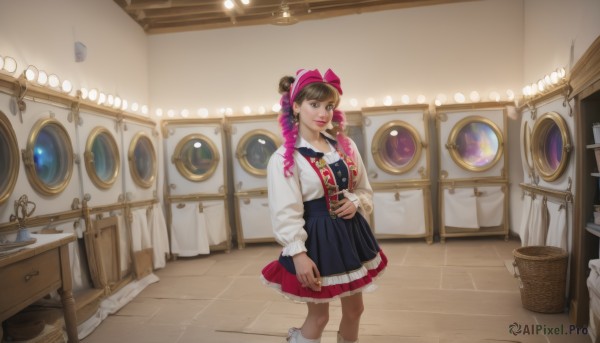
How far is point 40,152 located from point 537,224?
4152mm

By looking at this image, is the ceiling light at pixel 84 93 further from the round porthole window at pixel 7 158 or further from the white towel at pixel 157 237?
the white towel at pixel 157 237

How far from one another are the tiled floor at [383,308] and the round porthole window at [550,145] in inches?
42.6

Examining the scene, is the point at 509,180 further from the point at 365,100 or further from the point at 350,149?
the point at 350,149

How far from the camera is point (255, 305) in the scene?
3818 millimetres

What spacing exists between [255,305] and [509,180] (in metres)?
3.94

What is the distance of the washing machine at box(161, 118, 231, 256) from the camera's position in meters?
5.84

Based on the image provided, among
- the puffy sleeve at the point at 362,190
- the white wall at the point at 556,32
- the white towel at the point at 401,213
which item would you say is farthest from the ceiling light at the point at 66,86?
the white wall at the point at 556,32

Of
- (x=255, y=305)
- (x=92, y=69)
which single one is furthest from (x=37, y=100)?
(x=255, y=305)

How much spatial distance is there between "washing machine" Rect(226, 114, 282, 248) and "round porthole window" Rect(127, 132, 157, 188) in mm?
1124

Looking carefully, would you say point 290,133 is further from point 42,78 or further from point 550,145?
point 550,145

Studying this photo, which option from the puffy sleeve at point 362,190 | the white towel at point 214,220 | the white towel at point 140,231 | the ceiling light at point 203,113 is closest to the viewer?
the puffy sleeve at point 362,190

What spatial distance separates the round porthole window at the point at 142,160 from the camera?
4.92 metres

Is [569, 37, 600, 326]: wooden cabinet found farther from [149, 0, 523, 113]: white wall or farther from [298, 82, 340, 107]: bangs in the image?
[149, 0, 523, 113]: white wall

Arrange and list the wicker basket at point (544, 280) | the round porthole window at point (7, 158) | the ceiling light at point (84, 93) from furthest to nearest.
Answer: the ceiling light at point (84, 93) < the wicker basket at point (544, 280) < the round porthole window at point (7, 158)
